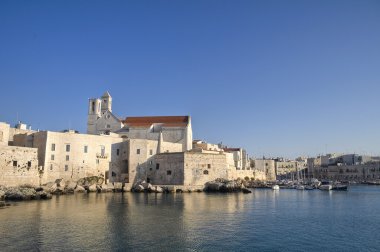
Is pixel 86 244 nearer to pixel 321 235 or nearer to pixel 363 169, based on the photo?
pixel 321 235

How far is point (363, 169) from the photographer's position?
9200cm

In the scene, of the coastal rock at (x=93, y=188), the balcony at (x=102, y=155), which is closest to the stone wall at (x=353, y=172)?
the balcony at (x=102, y=155)

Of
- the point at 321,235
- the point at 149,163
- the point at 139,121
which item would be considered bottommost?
the point at 321,235

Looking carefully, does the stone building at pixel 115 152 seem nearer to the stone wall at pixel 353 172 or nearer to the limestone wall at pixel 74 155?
the limestone wall at pixel 74 155

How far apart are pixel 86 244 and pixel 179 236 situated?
4401mm

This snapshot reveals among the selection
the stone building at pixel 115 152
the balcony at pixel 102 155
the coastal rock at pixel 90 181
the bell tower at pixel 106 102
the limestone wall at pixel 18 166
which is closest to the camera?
the limestone wall at pixel 18 166

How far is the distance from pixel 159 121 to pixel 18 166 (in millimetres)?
22707

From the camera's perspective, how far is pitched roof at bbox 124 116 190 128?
2092 inches

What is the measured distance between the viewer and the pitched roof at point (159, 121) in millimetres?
53125

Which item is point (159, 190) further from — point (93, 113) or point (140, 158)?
point (93, 113)

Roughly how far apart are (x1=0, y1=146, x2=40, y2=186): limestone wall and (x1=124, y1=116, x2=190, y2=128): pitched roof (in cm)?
1810

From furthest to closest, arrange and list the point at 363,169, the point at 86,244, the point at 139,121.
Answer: the point at 363,169, the point at 139,121, the point at 86,244

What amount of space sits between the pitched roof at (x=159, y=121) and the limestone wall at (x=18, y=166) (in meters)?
18.1

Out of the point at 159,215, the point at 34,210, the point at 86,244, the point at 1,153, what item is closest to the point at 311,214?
the point at 159,215
